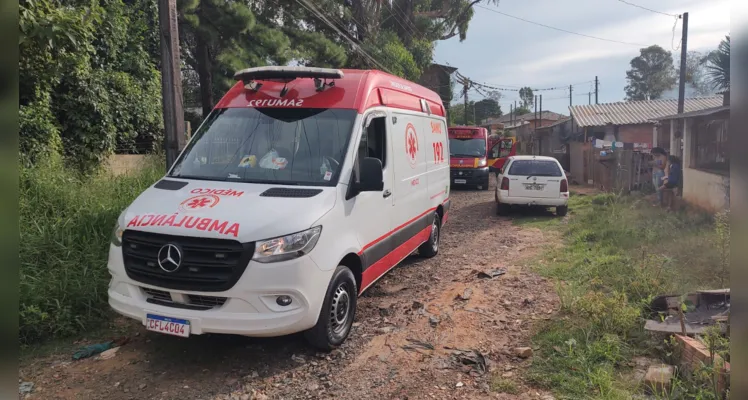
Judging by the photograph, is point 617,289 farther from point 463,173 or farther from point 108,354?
point 463,173

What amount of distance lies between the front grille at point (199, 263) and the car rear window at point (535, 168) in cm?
932

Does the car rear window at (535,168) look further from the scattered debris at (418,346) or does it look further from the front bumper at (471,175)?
the scattered debris at (418,346)

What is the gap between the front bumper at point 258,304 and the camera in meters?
3.53

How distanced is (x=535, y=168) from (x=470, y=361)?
8.54 metres

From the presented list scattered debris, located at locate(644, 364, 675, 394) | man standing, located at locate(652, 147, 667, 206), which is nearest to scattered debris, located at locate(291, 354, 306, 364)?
scattered debris, located at locate(644, 364, 675, 394)

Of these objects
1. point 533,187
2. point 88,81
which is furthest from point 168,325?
point 533,187

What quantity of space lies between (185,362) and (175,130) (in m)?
3.83

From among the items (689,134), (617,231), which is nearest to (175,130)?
(617,231)

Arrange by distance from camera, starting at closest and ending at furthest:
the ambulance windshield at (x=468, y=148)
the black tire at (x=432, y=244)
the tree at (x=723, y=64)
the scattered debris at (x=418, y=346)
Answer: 1. the tree at (x=723, y=64)
2. the scattered debris at (x=418, y=346)
3. the black tire at (x=432, y=244)
4. the ambulance windshield at (x=468, y=148)

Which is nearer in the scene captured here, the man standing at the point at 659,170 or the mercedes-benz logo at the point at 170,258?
the mercedes-benz logo at the point at 170,258

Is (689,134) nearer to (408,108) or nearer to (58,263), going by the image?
(408,108)

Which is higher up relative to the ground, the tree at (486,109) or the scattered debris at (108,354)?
the tree at (486,109)

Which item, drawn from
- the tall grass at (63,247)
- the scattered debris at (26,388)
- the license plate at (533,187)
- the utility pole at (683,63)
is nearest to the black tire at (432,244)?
the license plate at (533,187)

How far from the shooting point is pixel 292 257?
141 inches
